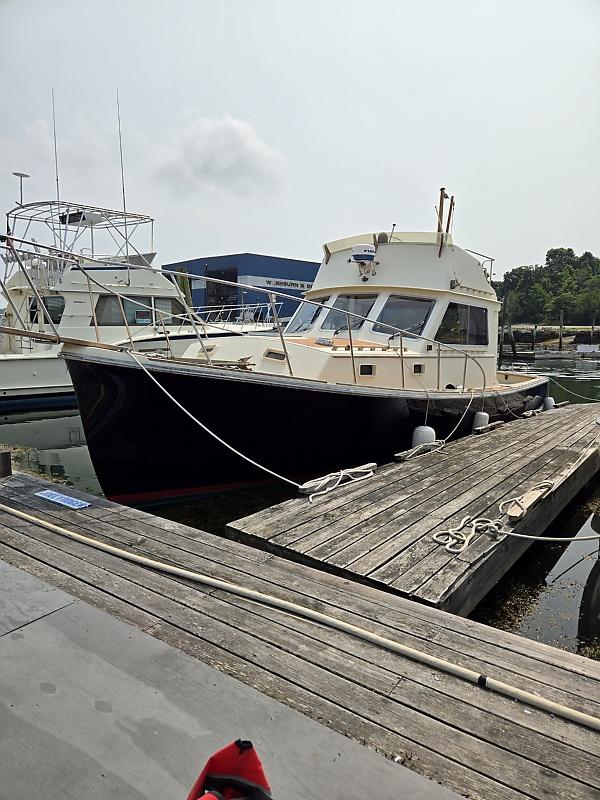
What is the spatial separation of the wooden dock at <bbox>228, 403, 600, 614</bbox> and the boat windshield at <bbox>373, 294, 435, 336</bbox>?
1.80m

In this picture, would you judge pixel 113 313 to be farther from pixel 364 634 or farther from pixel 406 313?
pixel 364 634

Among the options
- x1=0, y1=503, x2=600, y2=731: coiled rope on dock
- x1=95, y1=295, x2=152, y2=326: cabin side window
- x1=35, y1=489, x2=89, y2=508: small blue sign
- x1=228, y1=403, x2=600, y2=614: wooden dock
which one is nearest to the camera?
x1=0, y1=503, x2=600, y2=731: coiled rope on dock

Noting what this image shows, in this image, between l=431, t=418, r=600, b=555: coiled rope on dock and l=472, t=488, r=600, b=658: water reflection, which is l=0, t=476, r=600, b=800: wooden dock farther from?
l=472, t=488, r=600, b=658: water reflection

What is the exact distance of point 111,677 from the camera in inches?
83.9

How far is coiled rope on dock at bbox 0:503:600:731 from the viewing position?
2.01 meters

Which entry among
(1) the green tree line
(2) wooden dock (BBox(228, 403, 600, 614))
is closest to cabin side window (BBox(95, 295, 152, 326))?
(2) wooden dock (BBox(228, 403, 600, 614))

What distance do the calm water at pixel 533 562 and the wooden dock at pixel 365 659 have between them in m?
1.76

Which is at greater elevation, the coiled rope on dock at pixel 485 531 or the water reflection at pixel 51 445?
the coiled rope on dock at pixel 485 531

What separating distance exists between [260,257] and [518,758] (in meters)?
36.6

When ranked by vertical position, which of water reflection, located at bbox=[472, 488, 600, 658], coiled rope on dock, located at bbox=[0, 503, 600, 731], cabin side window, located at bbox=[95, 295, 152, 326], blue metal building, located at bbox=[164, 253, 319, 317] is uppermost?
blue metal building, located at bbox=[164, 253, 319, 317]

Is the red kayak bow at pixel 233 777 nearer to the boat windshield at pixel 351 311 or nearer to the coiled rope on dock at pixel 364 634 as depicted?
the coiled rope on dock at pixel 364 634

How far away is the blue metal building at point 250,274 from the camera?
36.0 metres

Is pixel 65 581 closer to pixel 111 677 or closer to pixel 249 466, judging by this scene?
pixel 111 677

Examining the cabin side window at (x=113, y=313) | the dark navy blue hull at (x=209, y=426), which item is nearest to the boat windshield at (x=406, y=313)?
the dark navy blue hull at (x=209, y=426)
